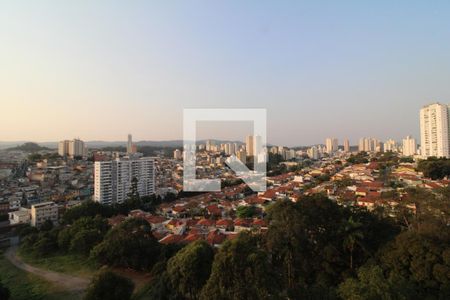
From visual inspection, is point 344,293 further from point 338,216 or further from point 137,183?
point 137,183

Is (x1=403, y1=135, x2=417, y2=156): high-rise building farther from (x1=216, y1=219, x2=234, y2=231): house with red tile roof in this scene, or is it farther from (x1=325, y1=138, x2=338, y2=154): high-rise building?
(x1=216, y1=219, x2=234, y2=231): house with red tile roof

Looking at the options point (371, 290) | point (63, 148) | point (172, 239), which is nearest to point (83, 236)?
point (172, 239)

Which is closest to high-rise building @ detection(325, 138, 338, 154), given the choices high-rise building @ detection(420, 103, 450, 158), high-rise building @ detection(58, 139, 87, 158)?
high-rise building @ detection(420, 103, 450, 158)

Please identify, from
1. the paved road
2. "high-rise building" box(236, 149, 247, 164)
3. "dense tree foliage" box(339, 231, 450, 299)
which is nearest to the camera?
"dense tree foliage" box(339, 231, 450, 299)

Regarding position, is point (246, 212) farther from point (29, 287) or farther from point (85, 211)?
point (29, 287)

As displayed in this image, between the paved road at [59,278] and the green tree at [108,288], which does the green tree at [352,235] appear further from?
the paved road at [59,278]

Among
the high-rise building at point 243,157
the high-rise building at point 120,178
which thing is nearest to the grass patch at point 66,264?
the high-rise building at point 120,178
